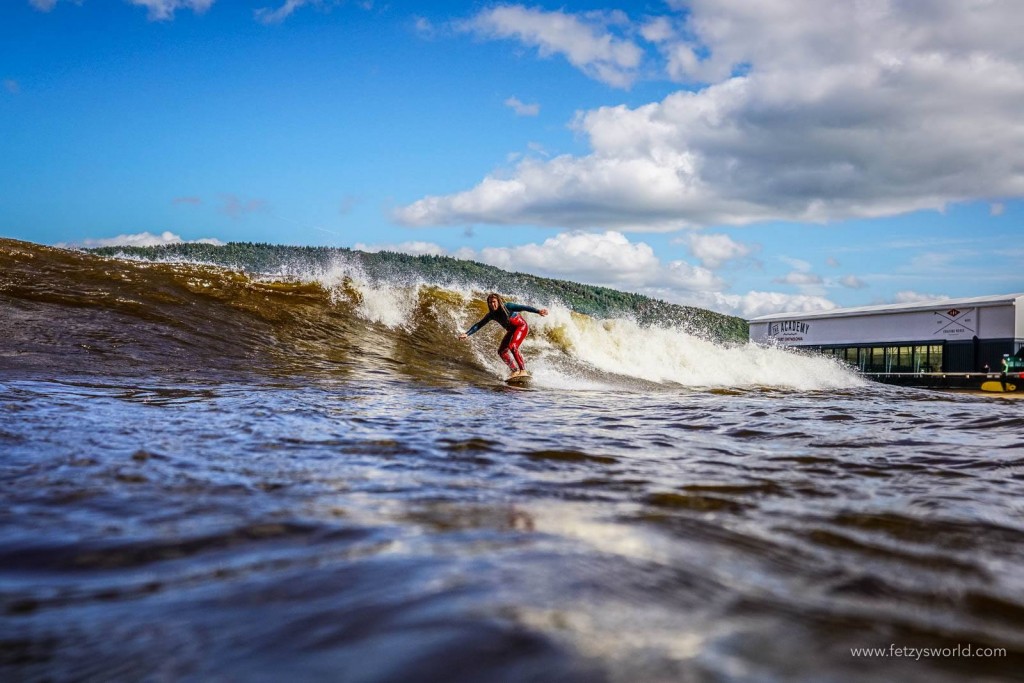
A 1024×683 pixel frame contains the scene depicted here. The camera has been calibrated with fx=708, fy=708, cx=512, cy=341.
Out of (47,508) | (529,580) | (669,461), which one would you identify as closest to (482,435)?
(669,461)

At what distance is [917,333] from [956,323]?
6.39 feet

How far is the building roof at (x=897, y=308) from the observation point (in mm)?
32812

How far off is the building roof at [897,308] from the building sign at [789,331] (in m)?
0.32

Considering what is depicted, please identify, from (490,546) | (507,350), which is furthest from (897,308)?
(490,546)

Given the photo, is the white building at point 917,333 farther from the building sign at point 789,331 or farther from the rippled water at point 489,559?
the rippled water at point 489,559

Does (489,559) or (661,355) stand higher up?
(661,355)

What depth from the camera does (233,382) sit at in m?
9.96

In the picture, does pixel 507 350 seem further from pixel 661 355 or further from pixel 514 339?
pixel 661 355

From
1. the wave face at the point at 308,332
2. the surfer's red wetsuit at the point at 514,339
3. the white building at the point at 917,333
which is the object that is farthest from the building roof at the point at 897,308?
the surfer's red wetsuit at the point at 514,339

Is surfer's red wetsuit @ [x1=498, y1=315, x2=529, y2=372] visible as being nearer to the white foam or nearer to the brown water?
the white foam

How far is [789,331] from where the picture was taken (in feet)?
140


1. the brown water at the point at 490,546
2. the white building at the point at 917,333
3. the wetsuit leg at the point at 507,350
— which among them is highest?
the white building at the point at 917,333

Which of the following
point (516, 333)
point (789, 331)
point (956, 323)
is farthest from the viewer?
point (789, 331)

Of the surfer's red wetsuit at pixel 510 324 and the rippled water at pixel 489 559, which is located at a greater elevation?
the surfer's red wetsuit at pixel 510 324
